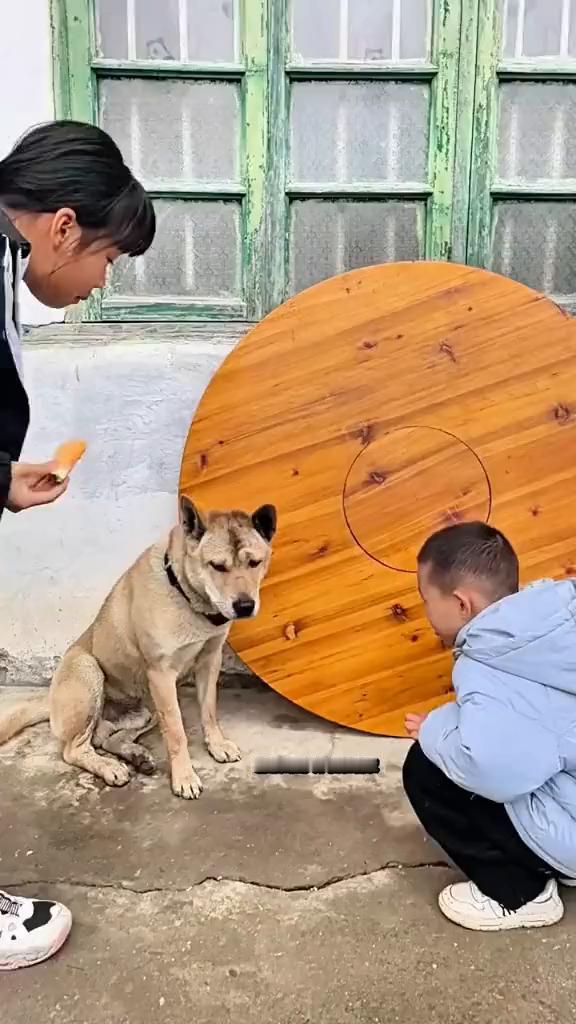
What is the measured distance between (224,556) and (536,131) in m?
2.06

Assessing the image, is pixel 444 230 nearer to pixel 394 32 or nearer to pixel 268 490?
pixel 394 32

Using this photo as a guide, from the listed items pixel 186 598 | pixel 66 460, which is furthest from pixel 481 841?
pixel 66 460

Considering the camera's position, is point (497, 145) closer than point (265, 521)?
No

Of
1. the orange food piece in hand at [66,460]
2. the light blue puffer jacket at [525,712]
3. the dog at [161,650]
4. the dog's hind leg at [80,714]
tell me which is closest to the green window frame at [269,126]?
the orange food piece in hand at [66,460]

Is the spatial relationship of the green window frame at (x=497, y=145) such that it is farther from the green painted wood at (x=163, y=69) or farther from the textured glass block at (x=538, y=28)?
the green painted wood at (x=163, y=69)

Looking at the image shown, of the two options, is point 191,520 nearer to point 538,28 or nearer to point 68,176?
point 68,176

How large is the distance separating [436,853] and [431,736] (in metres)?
0.56

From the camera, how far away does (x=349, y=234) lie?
3.56 m

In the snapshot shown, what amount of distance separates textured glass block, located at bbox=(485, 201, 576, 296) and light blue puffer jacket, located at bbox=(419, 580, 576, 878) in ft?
6.09

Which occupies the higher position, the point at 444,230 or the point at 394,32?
the point at 394,32

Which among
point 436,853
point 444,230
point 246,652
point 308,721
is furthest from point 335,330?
point 436,853

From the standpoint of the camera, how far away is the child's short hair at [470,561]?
7.29 ft

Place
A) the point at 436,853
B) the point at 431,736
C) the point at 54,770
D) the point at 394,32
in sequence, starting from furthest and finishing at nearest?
the point at 394,32, the point at 54,770, the point at 436,853, the point at 431,736

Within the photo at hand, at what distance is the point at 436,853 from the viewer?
2584mm
